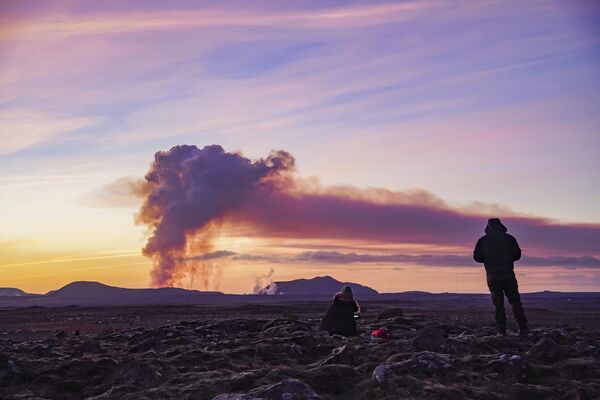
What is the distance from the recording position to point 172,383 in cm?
1313

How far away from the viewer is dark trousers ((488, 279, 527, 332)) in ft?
60.3

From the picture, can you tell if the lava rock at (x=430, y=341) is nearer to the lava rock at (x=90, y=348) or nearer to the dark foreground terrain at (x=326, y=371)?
the dark foreground terrain at (x=326, y=371)

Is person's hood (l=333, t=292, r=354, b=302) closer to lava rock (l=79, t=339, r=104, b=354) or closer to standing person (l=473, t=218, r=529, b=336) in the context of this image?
standing person (l=473, t=218, r=529, b=336)

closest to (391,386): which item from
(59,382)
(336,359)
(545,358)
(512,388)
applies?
(512,388)

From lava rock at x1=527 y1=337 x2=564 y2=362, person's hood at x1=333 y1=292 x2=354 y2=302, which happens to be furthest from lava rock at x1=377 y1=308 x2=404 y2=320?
lava rock at x1=527 y1=337 x2=564 y2=362

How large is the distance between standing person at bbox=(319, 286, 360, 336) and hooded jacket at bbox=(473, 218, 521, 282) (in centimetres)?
452

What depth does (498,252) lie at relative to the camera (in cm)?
1880

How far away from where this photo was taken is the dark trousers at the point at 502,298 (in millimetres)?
18391

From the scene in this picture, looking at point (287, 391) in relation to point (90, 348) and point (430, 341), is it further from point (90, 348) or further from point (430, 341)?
point (90, 348)

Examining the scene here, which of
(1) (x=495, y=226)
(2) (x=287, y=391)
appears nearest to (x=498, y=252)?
(1) (x=495, y=226)

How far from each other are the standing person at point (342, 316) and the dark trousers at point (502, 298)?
4604 mm

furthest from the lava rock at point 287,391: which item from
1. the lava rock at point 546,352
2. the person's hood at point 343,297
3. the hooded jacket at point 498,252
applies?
the hooded jacket at point 498,252

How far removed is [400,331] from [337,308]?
324cm

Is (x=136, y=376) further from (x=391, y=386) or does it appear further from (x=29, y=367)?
(x=391, y=386)
